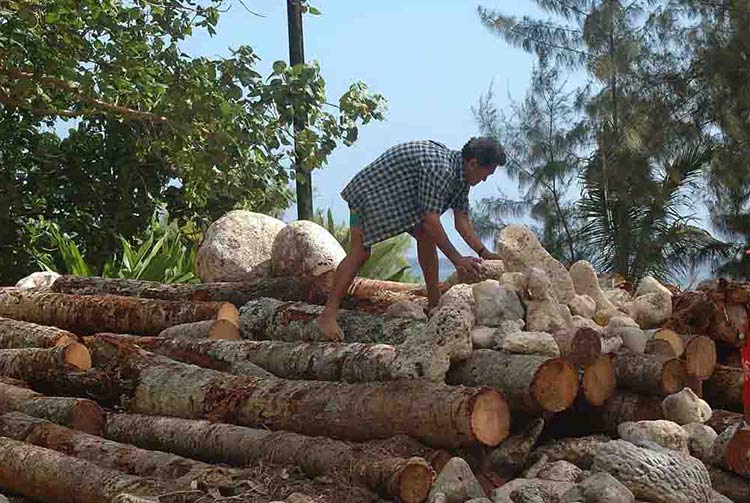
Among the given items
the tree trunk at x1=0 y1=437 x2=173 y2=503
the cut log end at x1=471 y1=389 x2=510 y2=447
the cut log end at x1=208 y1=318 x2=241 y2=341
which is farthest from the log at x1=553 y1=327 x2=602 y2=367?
the cut log end at x1=208 y1=318 x2=241 y2=341

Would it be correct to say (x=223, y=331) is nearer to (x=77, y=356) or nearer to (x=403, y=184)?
(x=77, y=356)

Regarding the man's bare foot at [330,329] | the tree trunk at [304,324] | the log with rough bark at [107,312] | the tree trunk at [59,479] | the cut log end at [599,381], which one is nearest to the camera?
the tree trunk at [59,479]

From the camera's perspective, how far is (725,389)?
690 cm

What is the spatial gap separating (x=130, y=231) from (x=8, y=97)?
3.34 meters

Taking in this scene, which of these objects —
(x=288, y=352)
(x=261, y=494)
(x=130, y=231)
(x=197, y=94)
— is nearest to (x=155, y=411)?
(x=288, y=352)

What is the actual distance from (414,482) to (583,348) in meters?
1.72

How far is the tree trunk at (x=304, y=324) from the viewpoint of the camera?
25.5 ft

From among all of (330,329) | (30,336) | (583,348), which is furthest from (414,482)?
(30,336)

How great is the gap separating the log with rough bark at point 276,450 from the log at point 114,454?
0.72 feet

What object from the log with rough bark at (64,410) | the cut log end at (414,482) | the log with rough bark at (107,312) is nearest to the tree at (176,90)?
the log with rough bark at (107,312)

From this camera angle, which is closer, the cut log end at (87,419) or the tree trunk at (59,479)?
the tree trunk at (59,479)

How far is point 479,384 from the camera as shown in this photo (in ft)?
20.6

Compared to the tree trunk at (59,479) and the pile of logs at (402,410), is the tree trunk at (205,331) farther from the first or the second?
the tree trunk at (59,479)

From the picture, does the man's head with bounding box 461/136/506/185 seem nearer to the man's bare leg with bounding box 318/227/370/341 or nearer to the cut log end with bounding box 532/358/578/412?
the man's bare leg with bounding box 318/227/370/341
